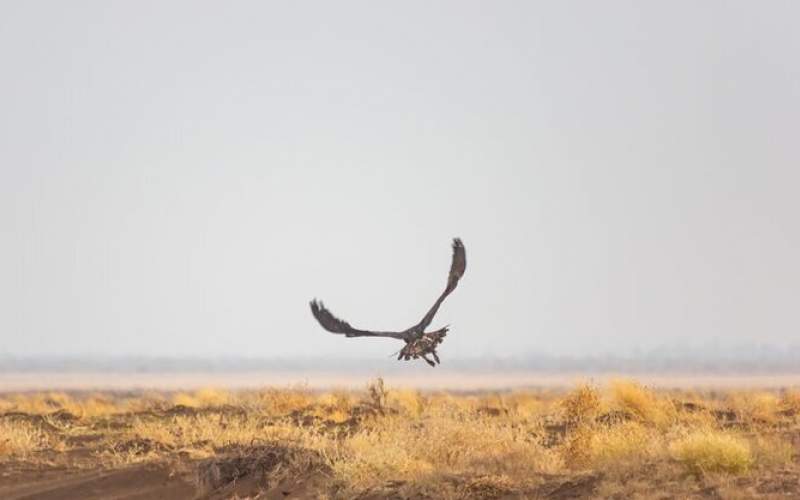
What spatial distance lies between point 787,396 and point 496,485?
52.0 feet

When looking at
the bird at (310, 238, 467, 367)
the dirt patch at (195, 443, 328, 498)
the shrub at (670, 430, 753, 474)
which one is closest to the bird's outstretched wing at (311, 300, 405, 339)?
the bird at (310, 238, 467, 367)

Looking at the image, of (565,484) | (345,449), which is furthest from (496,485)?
(345,449)

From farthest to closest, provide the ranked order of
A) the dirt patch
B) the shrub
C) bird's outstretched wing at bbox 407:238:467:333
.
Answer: the dirt patch → bird's outstretched wing at bbox 407:238:467:333 → the shrub

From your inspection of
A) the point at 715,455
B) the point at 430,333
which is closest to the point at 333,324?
the point at 430,333

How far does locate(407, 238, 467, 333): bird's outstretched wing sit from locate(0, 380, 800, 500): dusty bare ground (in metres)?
1.70

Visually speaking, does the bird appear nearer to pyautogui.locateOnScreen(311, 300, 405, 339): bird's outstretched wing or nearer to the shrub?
pyautogui.locateOnScreen(311, 300, 405, 339): bird's outstretched wing

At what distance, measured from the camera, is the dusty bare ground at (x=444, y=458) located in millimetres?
12031

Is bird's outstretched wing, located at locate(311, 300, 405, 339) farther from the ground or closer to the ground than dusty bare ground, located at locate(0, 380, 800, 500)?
farther from the ground

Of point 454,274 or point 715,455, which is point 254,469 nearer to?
point 454,274

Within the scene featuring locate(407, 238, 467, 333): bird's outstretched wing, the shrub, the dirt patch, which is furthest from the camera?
the dirt patch

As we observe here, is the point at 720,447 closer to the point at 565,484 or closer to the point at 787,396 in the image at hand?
the point at 565,484

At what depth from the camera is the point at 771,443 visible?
13781 mm

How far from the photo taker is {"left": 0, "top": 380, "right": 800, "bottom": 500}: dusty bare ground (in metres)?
12.0

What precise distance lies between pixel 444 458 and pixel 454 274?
2.44m
